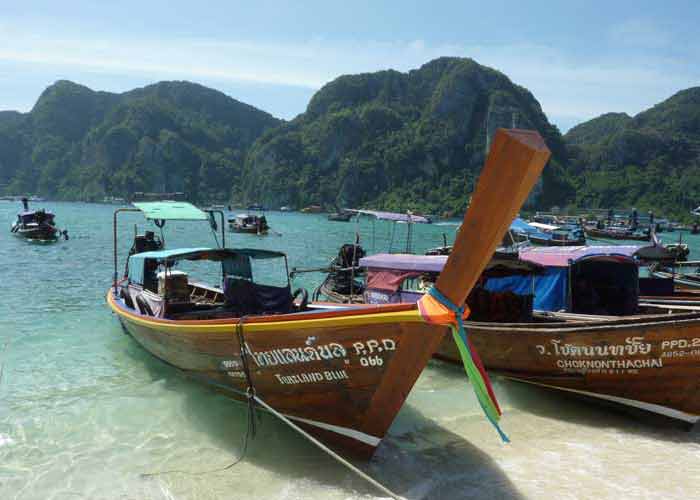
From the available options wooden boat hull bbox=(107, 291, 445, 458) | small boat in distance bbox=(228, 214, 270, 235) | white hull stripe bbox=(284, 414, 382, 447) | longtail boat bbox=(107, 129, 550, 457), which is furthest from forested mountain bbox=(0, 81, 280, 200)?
white hull stripe bbox=(284, 414, 382, 447)

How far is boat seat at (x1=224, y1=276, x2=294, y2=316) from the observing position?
28.8ft

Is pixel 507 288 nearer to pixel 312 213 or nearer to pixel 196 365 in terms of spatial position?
pixel 196 365

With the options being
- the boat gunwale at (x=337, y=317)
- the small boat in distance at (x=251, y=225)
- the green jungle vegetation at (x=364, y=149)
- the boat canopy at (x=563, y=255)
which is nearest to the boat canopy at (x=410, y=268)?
the boat canopy at (x=563, y=255)

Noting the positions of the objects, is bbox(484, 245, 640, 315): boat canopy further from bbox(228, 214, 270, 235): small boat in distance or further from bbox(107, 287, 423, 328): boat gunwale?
bbox(228, 214, 270, 235): small boat in distance

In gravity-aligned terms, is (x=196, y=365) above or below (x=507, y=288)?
below

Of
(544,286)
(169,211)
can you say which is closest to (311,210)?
(169,211)

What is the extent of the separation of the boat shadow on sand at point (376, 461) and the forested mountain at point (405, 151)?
385 ft

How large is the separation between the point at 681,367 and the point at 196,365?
21.7ft

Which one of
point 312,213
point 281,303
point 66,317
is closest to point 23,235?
point 66,317

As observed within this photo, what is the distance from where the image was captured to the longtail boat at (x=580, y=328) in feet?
Answer: 23.6

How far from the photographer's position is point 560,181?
123250 mm

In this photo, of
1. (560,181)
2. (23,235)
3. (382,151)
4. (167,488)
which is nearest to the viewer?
(167,488)

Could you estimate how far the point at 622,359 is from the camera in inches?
293

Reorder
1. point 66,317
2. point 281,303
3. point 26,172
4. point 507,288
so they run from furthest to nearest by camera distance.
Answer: point 26,172
point 66,317
point 507,288
point 281,303
